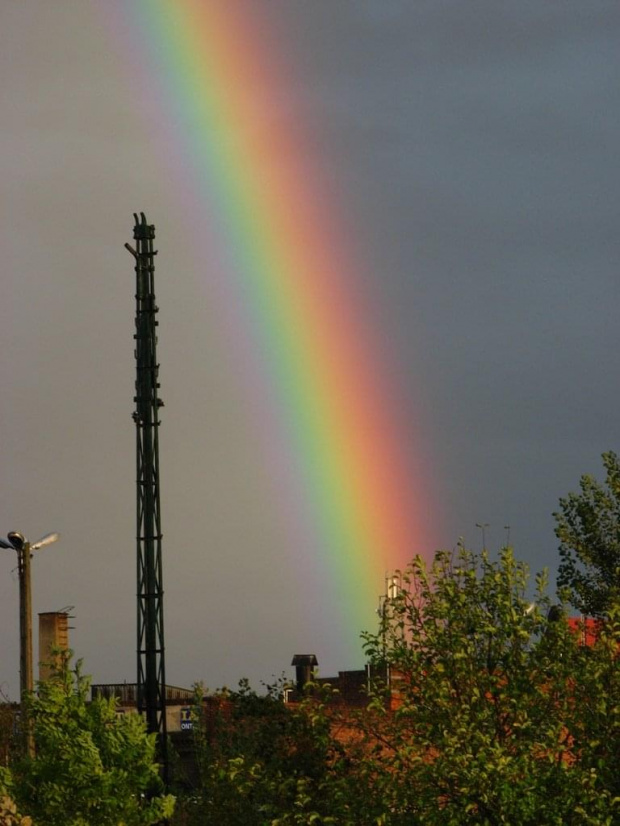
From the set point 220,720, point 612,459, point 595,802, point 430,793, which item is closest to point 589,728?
point 595,802

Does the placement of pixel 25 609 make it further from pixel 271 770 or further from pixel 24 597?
pixel 271 770

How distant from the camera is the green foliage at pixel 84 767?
23.3m

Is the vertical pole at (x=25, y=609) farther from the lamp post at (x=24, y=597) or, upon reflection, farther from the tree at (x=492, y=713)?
the tree at (x=492, y=713)

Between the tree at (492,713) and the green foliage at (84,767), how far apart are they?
3.63 m

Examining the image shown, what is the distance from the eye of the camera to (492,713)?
81.9 feet

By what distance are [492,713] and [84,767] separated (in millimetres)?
6512

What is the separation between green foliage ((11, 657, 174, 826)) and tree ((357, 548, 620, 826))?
363cm

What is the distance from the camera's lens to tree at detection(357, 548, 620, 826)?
23422 mm

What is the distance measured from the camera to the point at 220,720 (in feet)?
119

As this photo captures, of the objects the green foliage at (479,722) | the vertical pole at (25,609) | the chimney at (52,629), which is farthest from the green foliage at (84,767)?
the chimney at (52,629)

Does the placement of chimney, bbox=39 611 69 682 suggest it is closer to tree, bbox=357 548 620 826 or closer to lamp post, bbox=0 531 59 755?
lamp post, bbox=0 531 59 755

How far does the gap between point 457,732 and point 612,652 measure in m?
3.43

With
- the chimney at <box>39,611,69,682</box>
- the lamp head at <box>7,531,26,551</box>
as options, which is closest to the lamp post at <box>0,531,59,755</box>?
the lamp head at <box>7,531,26,551</box>

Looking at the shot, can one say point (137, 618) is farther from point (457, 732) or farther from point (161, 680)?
point (457, 732)
